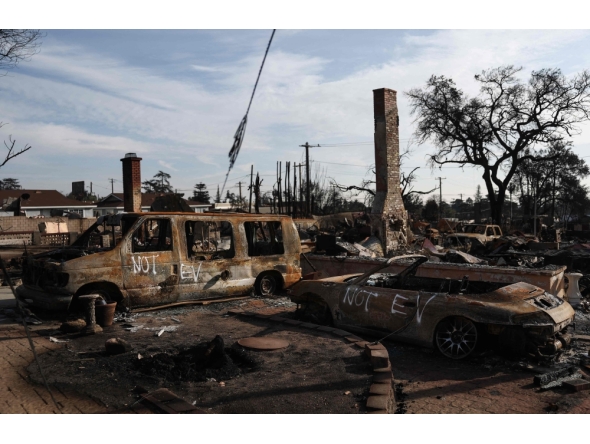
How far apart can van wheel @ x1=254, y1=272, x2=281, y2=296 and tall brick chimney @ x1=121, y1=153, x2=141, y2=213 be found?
12.0m

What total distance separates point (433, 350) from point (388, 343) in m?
0.75

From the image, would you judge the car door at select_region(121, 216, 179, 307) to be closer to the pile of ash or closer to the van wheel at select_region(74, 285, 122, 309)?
the van wheel at select_region(74, 285, 122, 309)

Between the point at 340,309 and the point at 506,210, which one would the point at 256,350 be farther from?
the point at 506,210

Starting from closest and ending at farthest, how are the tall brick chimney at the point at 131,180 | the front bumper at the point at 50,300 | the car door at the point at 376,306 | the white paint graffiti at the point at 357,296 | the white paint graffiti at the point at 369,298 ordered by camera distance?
the white paint graffiti at the point at 369,298 → the car door at the point at 376,306 → the white paint graffiti at the point at 357,296 → the front bumper at the point at 50,300 → the tall brick chimney at the point at 131,180

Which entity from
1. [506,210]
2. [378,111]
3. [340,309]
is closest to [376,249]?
[378,111]

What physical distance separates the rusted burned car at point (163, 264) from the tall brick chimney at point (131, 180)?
10435mm

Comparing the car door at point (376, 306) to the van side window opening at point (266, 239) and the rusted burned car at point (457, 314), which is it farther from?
the van side window opening at point (266, 239)

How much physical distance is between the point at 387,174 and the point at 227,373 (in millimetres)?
15515

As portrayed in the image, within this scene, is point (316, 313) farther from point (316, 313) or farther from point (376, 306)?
point (376, 306)

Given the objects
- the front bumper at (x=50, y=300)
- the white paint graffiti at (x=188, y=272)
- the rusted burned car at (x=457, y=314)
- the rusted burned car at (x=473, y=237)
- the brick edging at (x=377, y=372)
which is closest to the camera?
the brick edging at (x=377, y=372)

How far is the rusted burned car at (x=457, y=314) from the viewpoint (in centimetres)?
625

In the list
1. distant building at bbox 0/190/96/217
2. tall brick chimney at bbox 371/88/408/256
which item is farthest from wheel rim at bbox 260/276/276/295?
distant building at bbox 0/190/96/217

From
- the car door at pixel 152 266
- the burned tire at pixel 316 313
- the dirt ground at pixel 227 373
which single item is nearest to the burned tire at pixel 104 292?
the car door at pixel 152 266

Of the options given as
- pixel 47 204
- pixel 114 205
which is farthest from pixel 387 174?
pixel 114 205
